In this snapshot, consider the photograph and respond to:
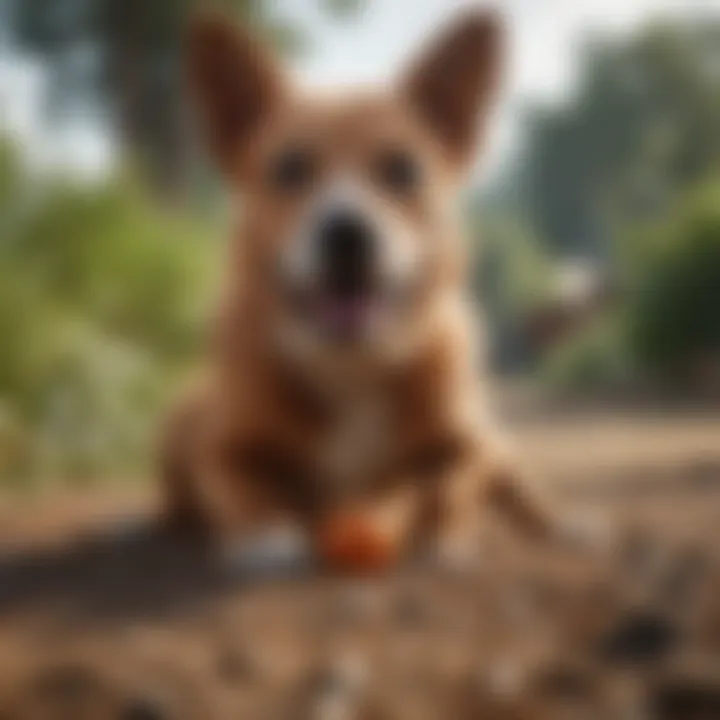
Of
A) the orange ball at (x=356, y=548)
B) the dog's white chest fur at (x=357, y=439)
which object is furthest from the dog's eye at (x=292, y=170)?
the orange ball at (x=356, y=548)

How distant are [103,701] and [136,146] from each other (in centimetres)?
58

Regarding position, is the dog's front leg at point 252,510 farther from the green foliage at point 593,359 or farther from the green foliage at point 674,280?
the green foliage at point 674,280

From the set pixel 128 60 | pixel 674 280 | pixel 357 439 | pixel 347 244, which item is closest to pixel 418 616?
pixel 357 439

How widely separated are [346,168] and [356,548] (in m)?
0.36

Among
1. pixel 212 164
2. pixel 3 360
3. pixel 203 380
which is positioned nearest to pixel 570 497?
pixel 203 380

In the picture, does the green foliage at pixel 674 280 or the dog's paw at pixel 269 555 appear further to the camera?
the green foliage at pixel 674 280

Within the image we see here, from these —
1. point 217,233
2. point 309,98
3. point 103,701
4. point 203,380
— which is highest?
point 309,98

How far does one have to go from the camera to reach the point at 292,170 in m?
1.20

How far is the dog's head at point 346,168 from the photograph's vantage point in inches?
45.9

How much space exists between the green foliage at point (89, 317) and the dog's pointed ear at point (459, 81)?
10.2 inches

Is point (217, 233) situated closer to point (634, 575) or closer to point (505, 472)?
point (505, 472)

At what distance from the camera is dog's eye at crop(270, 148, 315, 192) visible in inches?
46.7

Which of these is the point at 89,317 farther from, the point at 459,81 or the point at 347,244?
the point at 459,81

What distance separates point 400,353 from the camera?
1229mm
